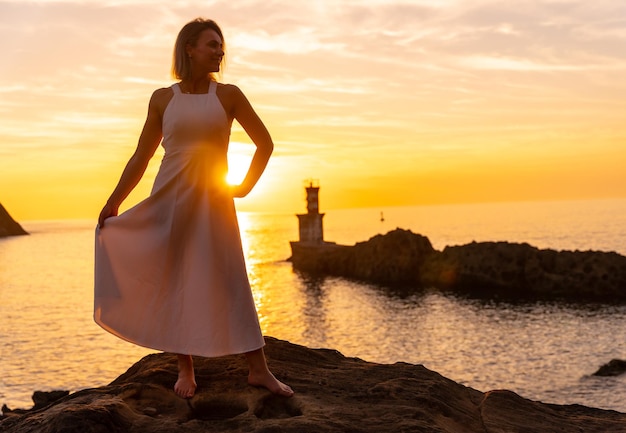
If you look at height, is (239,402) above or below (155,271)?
below

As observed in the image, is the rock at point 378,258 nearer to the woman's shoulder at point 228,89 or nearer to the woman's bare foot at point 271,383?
the woman's bare foot at point 271,383

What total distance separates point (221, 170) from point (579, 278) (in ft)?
211

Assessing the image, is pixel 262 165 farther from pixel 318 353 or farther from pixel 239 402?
pixel 318 353

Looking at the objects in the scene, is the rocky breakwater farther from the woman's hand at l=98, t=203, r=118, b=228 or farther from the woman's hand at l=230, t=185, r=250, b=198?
the woman's hand at l=98, t=203, r=118, b=228

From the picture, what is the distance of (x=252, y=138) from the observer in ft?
16.0

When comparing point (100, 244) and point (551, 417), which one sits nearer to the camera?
point (100, 244)

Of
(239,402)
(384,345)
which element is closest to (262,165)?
(239,402)

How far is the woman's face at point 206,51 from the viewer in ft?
15.4

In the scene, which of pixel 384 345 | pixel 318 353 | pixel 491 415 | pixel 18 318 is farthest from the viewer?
pixel 18 318

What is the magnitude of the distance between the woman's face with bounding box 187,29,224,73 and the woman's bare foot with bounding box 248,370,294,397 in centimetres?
240

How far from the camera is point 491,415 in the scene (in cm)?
509

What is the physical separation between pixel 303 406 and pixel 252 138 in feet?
6.80

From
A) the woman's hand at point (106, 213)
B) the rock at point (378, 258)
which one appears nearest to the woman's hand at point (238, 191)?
the woman's hand at point (106, 213)

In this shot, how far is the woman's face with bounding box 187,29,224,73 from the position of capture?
15.4 feet
